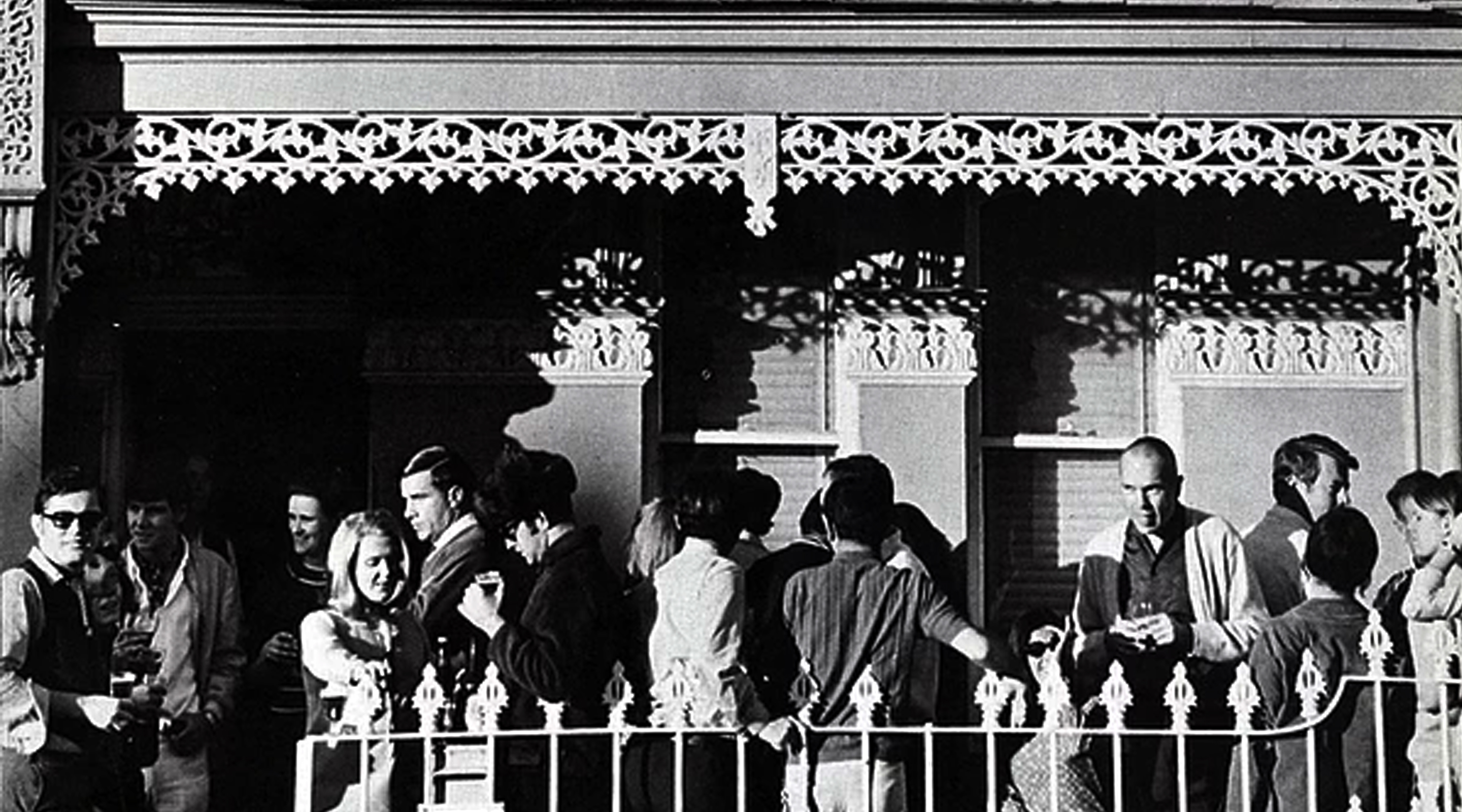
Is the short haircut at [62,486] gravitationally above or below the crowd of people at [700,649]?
above

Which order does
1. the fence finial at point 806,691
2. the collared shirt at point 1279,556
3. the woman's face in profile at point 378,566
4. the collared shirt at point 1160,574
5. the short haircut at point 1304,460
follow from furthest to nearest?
the collared shirt at point 1279,556
the short haircut at point 1304,460
the collared shirt at point 1160,574
the fence finial at point 806,691
the woman's face in profile at point 378,566

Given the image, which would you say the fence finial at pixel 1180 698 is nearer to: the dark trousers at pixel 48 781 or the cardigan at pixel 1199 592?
the cardigan at pixel 1199 592

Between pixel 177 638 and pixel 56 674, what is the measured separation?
74 cm

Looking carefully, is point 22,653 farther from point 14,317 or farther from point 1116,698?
point 1116,698

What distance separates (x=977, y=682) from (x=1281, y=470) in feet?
5.65

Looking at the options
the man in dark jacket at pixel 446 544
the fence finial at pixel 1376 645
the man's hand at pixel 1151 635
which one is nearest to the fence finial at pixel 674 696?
the man in dark jacket at pixel 446 544

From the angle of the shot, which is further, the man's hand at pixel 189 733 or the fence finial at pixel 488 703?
the man's hand at pixel 189 733

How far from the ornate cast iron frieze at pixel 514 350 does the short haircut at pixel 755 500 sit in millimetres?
834

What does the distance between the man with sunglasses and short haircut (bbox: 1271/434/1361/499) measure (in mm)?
5201

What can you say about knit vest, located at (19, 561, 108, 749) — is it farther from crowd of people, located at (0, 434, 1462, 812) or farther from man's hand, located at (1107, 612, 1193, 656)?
man's hand, located at (1107, 612, 1193, 656)

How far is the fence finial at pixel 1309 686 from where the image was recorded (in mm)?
9711

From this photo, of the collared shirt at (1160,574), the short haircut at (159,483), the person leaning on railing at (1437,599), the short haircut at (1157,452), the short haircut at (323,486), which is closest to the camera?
the person leaning on railing at (1437,599)

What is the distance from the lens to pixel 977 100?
10.8m

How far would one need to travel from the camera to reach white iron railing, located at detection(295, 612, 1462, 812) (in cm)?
954
